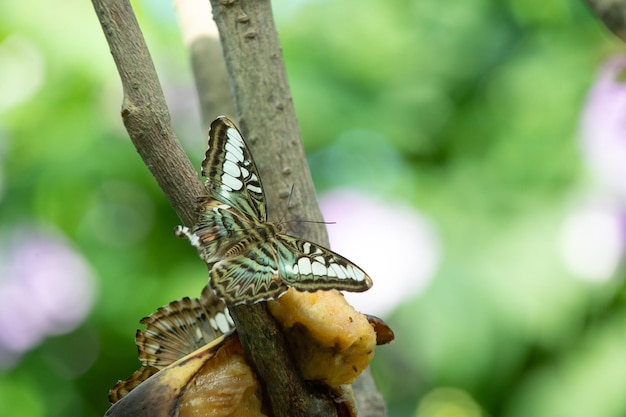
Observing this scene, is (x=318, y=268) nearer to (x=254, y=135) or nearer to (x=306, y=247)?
(x=306, y=247)

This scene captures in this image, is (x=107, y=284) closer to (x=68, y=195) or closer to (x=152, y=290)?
(x=152, y=290)

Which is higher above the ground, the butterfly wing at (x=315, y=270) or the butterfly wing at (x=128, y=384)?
the butterfly wing at (x=315, y=270)

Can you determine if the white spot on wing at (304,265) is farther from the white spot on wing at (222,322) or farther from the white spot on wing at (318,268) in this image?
the white spot on wing at (222,322)

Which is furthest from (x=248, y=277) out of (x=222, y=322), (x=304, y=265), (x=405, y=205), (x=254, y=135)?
(x=405, y=205)

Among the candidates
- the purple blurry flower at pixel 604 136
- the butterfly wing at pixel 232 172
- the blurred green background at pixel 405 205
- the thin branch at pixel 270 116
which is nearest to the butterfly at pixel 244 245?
the butterfly wing at pixel 232 172

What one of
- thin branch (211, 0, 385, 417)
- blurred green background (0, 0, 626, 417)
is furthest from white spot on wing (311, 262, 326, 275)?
blurred green background (0, 0, 626, 417)

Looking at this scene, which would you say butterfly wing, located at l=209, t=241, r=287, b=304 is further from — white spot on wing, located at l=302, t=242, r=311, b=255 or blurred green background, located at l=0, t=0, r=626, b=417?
blurred green background, located at l=0, t=0, r=626, b=417

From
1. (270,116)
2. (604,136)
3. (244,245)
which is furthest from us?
(604,136)
